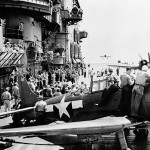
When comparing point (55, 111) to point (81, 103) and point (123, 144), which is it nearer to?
point (81, 103)

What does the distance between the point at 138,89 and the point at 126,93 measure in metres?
0.39

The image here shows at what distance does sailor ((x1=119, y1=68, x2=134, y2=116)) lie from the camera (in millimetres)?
8333

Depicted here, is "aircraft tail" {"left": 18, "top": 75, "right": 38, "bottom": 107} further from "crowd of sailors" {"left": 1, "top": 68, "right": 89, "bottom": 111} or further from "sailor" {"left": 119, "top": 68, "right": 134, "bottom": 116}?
"sailor" {"left": 119, "top": 68, "right": 134, "bottom": 116}

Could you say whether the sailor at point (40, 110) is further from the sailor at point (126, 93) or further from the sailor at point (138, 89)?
the sailor at point (138, 89)

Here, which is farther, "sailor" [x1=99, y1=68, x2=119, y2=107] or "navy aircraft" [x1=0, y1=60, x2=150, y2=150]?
"sailor" [x1=99, y1=68, x2=119, y2=107]

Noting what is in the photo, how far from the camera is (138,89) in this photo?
8078 mm

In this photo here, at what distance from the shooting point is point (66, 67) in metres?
47.8

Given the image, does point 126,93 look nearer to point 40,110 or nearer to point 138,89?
point 138,89

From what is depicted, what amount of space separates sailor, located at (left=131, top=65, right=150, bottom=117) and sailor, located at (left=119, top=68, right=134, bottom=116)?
0.57 ft

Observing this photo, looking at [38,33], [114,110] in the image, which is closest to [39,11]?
[38,33]

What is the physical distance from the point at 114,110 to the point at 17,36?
20989 mm

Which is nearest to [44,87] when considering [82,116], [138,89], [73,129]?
[82,116]

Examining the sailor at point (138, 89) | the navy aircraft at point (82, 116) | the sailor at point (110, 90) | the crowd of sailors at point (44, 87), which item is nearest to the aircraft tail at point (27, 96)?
the navy aircraft at point (82, 116)

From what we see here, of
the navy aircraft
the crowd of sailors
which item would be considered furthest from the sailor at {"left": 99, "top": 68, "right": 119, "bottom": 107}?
the crowd of sailors
